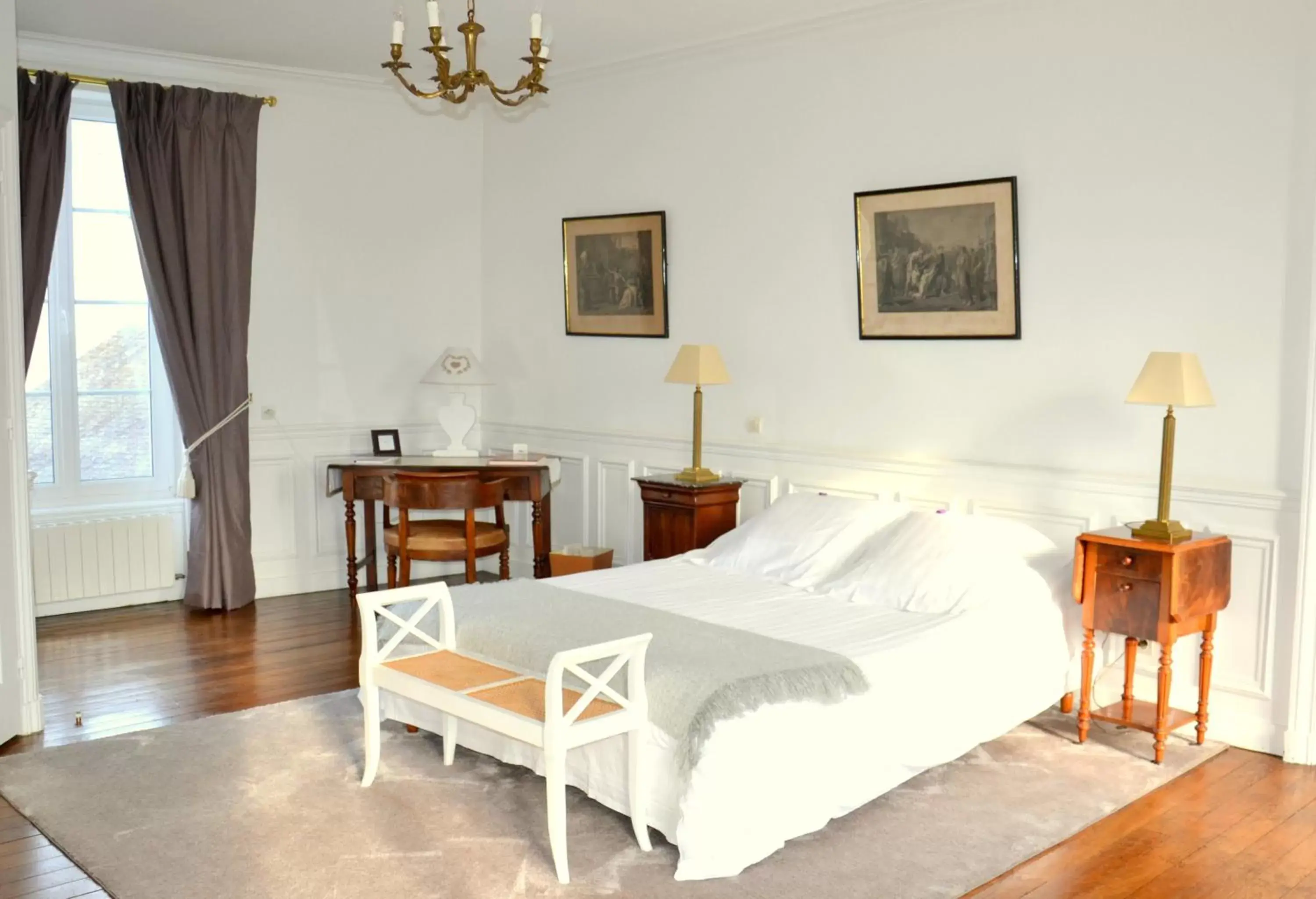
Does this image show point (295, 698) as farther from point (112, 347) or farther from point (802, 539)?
point (112, 347)

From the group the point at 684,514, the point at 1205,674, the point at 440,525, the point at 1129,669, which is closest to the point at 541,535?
the point at 440,525

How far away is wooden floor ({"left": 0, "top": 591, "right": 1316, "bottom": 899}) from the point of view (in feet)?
10.4

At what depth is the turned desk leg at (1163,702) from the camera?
399 centimetres

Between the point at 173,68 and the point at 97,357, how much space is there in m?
1.49

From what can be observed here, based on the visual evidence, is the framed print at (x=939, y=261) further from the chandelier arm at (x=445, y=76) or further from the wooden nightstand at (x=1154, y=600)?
the chandelier arm at (x=445, y=76)

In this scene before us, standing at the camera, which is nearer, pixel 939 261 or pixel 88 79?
pixel 939 261

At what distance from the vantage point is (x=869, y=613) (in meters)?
4.20

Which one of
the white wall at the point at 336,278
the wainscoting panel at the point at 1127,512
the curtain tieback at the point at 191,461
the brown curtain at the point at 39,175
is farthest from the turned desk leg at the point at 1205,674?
the brown curtain at the point at 39,175

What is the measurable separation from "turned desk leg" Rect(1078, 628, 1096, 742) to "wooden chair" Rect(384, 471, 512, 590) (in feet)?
9.36

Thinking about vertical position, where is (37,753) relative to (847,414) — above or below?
below

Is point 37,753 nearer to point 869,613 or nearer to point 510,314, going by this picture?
point 869,613

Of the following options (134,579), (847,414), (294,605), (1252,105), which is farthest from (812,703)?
(134,579)

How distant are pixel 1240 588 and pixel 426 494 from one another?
3489 millimetres

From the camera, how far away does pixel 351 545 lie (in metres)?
6.50
